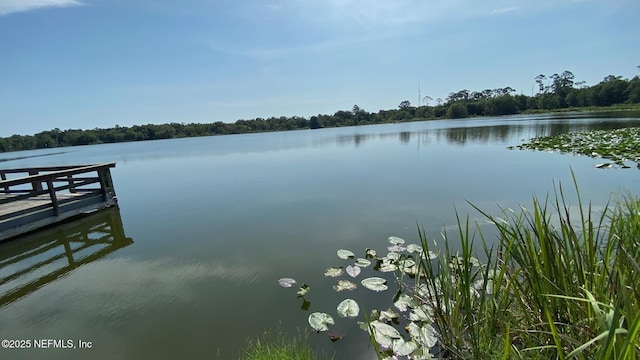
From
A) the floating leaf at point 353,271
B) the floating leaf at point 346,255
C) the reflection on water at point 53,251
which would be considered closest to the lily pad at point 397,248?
the floating leaf at point 346,255

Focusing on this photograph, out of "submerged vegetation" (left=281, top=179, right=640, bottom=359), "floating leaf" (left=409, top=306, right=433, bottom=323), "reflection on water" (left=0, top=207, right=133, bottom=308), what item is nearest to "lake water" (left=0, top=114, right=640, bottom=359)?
"reflection on water" (left=0, top=207, right=133, bottom=308)

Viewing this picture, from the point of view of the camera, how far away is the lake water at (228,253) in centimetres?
328

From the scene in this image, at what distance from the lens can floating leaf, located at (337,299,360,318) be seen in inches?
127

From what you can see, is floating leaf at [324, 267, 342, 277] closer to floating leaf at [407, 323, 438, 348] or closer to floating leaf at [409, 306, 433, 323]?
floating leaf at [409, 306, 433, 323]

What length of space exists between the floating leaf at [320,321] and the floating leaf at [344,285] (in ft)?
1.91

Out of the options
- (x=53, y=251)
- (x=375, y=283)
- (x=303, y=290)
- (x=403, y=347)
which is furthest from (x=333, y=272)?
(x=53, y=251)

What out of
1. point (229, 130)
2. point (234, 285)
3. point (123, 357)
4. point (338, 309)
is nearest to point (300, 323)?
point (338, 309)

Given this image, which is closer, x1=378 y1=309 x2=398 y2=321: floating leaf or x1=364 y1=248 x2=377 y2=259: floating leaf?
x1=378 y1=309 x2=398 y2=321: floating leaf

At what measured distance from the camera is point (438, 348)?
8.92ft

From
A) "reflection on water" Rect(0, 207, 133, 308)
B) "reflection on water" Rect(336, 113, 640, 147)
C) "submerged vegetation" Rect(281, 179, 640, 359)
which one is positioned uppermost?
"submerged vegetation" Rect(281, 179, 640, 359)

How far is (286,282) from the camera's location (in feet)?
13.1

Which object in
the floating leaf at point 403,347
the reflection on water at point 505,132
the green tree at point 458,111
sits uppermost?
the green tree at point 458,111

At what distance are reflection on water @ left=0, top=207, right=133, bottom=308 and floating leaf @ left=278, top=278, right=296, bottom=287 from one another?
3.70 m

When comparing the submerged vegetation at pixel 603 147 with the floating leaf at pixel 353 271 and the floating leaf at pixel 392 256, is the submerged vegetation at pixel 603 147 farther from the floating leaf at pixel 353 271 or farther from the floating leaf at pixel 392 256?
the floating leaf at pixel 353 271
